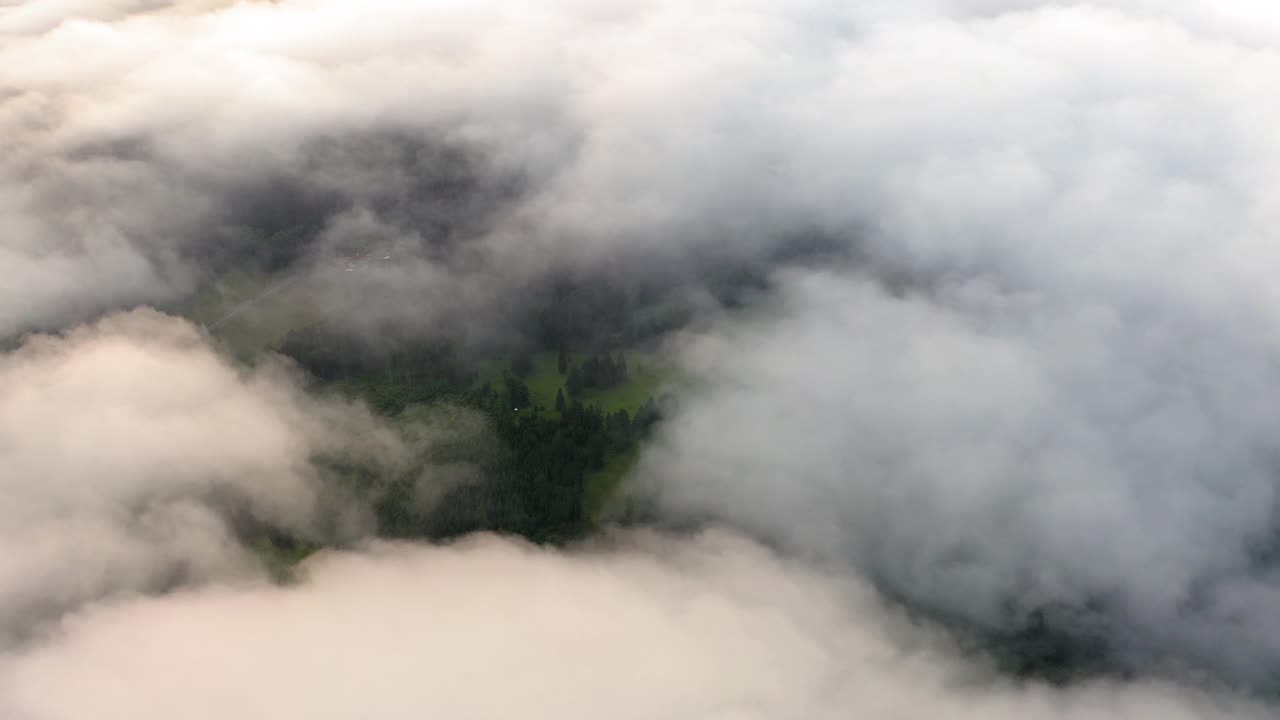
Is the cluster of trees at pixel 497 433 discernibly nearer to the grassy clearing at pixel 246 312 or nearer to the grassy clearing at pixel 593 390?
the grassy clearing at pixel 593 390

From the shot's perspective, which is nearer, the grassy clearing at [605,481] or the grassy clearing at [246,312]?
the grassy clearing at [605,481]

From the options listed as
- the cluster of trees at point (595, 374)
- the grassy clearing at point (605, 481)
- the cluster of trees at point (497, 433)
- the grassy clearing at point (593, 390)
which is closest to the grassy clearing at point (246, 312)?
the cluster of trees at point (497, 433)

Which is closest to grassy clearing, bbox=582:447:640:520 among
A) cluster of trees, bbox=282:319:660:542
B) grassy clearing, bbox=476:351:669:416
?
cluster of trees, bbox=282:319:660:542

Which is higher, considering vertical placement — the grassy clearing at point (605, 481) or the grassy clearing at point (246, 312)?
the grassy clearing at point (246, 312)

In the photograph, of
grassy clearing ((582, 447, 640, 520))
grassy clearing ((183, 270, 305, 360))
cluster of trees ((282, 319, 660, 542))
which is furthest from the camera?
grassy clearing ((183, 270, 305, 360))

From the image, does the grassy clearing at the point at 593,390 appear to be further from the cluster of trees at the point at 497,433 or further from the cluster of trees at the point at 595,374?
the cluster of trees at the point at 497,433

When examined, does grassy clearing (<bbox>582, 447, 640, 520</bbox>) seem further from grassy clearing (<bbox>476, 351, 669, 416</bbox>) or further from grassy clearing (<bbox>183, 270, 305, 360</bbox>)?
grassy clearing (<bbox>183, 270, 305, 360</bbox>)

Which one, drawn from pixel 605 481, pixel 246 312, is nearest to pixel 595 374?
pixel 605 481

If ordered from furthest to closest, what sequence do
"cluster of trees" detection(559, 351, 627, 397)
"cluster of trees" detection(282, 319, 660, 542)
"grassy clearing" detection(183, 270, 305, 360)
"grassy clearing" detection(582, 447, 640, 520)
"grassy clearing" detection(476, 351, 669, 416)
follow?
"grassy clearing" detection(183, 270, 305, 360) → "cluster of trees" detection(559, 351, 627, 397) → "grassy clearing" detection(476, 351, 669, 416) → "grassy clearing" detection(582, 447, 640, 520) → "cluster of trees" detection(282, 319, 660, 542)

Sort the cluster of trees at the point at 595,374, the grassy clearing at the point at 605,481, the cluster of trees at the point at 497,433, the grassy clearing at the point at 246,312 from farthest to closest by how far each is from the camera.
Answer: the grassy clearing at the point at 246,312 < the cluster of trees at the point at 595,374 < the grassy clearing at the point at 605,481 < the cluster of trees at the point at 497,433

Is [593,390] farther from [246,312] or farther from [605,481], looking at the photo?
[246,312]

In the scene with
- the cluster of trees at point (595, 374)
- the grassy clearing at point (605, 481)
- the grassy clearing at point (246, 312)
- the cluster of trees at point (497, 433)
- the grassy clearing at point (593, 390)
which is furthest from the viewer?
the grassy clearing at point (246, 312)

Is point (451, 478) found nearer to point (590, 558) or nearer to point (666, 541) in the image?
point (590, 558)
